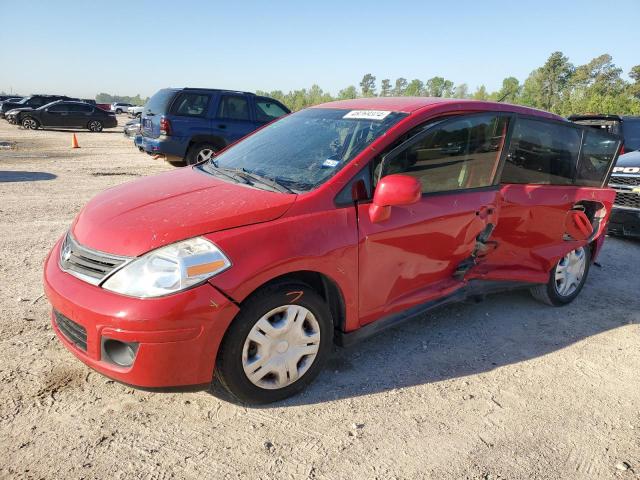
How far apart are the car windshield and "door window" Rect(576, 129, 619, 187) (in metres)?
2.15

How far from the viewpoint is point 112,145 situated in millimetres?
18203

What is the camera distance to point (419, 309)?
3279 millimetres

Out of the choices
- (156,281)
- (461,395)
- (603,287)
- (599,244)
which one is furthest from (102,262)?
(603,287)

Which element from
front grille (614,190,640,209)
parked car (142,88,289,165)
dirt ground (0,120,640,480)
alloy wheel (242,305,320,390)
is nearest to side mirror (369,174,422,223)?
alloy wheel (242,305,320,390)

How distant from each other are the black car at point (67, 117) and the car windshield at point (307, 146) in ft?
79.9

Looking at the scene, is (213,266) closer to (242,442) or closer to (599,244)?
(242,442)

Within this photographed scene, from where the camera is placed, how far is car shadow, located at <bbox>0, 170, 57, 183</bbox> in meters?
9.25

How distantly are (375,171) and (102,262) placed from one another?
160 cm

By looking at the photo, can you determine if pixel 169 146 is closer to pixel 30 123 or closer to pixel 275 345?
pixel 275 345

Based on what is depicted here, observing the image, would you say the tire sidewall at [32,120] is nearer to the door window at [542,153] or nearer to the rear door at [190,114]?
the rear door at [190,114]

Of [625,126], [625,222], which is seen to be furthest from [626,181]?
[625,126]

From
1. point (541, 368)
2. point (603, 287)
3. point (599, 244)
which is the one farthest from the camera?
point (603, 287)

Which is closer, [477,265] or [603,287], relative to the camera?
[477,265]

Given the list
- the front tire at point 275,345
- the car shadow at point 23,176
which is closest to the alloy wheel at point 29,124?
the car shadow at point 23,176
